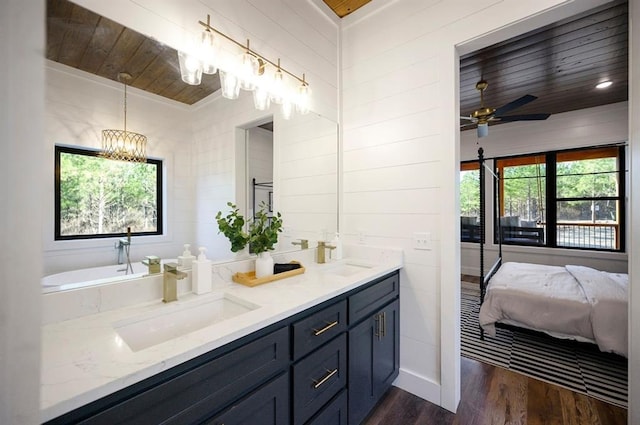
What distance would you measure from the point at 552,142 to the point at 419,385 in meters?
4.46

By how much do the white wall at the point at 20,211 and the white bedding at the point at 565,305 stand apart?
10.6 ft

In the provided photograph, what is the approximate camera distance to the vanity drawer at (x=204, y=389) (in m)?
0.70

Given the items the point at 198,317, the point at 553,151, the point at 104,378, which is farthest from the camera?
the point at 553,151

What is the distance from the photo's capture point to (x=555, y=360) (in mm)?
2367

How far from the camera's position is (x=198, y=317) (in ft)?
4.08

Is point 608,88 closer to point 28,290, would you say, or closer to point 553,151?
point 553,151

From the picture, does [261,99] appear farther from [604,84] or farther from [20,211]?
[604,84]

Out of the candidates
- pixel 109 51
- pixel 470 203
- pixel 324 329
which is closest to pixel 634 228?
pixel 324 329

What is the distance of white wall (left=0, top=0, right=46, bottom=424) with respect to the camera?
0.35 m

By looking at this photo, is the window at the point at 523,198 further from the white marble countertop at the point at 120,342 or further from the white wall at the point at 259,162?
the white marble countertop at the point at 120,342

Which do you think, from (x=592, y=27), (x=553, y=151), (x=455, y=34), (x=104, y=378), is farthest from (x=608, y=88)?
(x=104, y=378)

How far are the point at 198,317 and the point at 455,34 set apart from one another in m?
2.25

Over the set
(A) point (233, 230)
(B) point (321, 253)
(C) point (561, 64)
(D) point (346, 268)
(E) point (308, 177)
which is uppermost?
(C) point (561, 64)

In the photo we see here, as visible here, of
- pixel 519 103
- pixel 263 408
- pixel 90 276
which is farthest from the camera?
pixel 519 103
